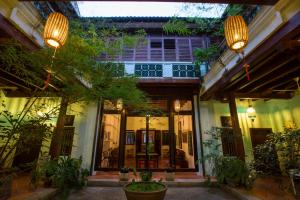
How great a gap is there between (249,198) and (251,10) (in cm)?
440

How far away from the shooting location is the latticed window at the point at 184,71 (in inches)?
295

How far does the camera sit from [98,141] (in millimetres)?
7336

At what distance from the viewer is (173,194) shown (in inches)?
197

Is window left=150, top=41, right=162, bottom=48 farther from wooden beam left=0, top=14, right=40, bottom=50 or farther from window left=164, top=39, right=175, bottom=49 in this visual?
wooden beam left=0, top=14, right=40, bottom=50

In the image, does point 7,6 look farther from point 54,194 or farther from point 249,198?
point 249,198

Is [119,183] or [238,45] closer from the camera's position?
[238,45]

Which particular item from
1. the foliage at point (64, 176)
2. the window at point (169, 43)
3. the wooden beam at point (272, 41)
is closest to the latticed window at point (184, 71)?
the window at point (169, 43)

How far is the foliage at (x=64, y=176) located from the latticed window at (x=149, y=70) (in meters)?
4.28

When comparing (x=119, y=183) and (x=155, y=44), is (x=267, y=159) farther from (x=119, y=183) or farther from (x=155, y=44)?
(x=155, y=44)

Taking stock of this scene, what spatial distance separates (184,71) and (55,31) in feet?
18.9

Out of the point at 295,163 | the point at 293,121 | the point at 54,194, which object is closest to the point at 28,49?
the point at 54,194

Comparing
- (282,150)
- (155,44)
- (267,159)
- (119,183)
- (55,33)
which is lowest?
(119,183)

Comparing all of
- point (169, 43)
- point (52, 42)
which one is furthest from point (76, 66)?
point (169, 43)

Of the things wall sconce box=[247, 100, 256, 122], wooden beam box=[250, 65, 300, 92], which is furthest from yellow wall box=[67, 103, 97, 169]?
wall sconce box=[247, 100, 256, 122]
